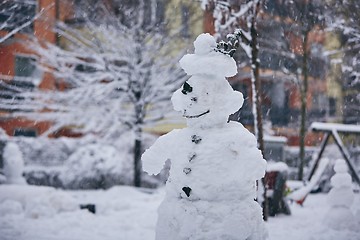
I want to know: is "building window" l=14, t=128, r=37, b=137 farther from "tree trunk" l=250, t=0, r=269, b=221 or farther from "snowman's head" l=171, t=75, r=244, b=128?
"snowman's head" l=171, t=75, r=244, b=128

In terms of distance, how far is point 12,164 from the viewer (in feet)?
31.5

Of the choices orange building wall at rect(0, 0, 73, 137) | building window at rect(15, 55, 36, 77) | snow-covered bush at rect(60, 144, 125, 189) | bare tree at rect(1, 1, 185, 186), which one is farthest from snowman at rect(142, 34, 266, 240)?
building window at rect(15, 55, 36, 77)

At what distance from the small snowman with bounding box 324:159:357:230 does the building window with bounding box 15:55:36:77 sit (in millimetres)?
13895

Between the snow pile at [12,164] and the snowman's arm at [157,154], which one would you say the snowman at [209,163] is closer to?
the snowman's arm at [157,154]

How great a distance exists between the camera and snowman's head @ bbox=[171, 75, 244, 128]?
3.96 m

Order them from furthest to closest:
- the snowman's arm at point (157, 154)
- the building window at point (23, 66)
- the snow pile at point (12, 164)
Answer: the building window at point (23, 66)
the snow pile at point (12, 164)
the snowman's arm at point (157, 154)

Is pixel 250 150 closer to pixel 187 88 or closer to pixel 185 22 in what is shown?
pixel 187 88

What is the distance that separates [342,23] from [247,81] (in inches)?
389

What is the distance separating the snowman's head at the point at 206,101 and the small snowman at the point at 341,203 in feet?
14.2

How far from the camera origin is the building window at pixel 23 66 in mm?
17297

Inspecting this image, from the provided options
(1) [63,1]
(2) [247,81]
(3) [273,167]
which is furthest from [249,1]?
(2) [247,81]

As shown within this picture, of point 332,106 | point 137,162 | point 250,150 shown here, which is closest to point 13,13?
point 137,162

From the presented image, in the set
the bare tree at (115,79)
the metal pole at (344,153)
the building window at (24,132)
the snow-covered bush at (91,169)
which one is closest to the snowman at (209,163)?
the metal pole at (344,153)

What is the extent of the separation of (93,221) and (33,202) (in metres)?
1.27
